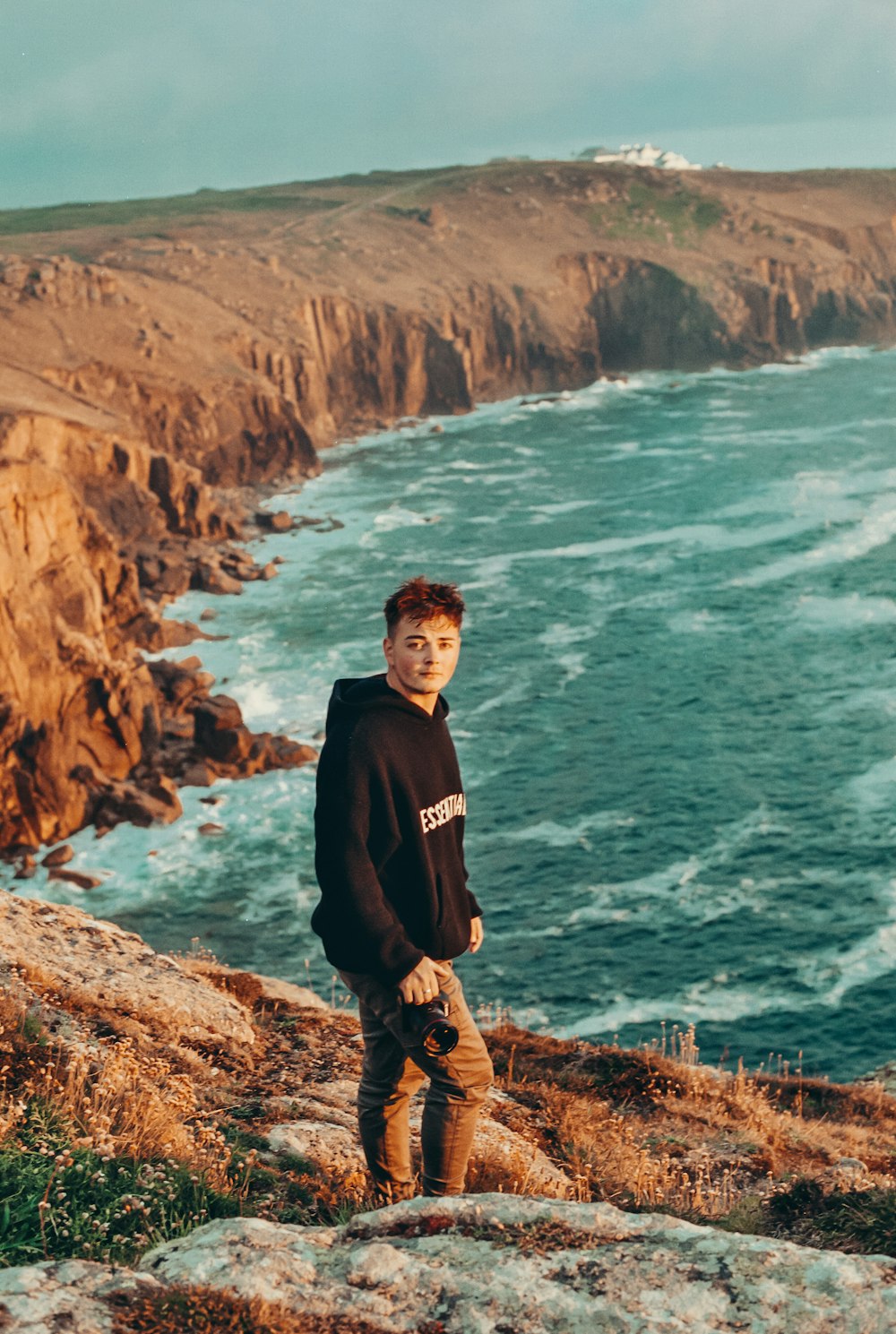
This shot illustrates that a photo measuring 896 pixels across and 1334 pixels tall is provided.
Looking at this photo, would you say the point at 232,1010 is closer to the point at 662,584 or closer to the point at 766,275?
the point at 662,584

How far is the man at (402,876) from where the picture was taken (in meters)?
6.37

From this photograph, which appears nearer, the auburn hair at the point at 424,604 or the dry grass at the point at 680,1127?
the auburn hair at the point at 424,604

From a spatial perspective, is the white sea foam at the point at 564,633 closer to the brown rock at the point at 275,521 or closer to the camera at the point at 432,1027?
the brown rock at the point at 275,521

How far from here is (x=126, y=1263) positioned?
5.44 metres

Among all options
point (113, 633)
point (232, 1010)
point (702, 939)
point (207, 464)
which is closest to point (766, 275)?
point (207, 464)

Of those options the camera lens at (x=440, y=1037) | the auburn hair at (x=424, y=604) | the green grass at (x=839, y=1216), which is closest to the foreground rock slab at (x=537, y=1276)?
the camera lens at (x=440, y=1037)

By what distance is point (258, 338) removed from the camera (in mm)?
91188

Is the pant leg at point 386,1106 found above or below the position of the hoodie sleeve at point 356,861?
below

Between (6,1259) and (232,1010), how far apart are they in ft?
19.7

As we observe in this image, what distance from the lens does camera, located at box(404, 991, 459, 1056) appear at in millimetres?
6355

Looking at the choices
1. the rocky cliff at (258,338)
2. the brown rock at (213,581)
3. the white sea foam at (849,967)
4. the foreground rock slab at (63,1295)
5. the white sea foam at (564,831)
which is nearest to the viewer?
the foreground rock slab at (63,1295)

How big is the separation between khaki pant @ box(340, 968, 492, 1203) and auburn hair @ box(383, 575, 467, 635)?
6.10 ft

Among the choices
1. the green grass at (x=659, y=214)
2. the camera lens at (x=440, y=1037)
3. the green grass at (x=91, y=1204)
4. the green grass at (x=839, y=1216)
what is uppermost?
the green grass at (x=659, y=214)

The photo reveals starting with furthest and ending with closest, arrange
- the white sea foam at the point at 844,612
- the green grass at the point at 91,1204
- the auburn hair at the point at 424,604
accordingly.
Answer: the white sea foam at the point at 844,612 < the auburn hair at the point at 424,604 < the green grass at the point at 91,1204
